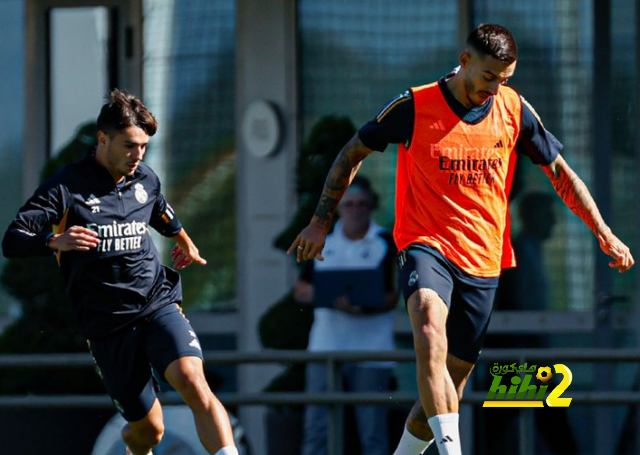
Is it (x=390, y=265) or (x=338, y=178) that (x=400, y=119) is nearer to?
(x=338, y=178)

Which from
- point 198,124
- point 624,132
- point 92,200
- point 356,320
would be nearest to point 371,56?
point 198,124

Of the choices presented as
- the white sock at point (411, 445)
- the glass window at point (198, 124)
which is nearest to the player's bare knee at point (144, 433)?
the white sock at point (411, 445)

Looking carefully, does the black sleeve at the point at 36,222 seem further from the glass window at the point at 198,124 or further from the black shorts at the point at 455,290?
the glass window at the point at 198,124

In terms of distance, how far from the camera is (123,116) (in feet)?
23.0

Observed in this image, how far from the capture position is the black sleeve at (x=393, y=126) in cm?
692

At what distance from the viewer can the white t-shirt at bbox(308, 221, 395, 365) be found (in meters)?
9.19

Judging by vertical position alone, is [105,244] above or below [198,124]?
below

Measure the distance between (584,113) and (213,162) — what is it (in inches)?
101

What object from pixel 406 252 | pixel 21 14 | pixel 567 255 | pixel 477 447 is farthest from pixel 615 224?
pixel 21 14

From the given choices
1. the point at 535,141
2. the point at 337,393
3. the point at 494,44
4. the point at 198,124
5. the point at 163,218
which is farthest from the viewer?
the point at 198,124

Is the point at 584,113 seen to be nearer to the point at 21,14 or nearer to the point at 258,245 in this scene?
the point at 258,245

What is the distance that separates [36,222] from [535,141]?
2.24m

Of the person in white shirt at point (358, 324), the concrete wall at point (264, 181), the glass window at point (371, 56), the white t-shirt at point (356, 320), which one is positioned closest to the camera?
the person in white shirt at point (358, 324)

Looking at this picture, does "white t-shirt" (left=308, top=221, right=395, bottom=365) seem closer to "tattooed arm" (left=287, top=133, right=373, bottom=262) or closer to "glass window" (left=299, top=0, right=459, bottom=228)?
"glass window" (left=299, top=0, right=459, bottom=228)
